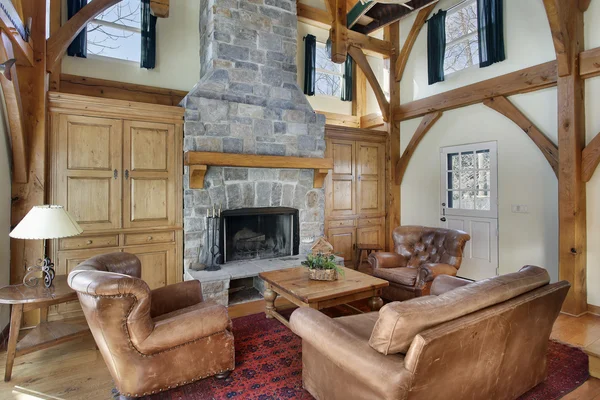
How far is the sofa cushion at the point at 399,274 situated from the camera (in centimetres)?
366

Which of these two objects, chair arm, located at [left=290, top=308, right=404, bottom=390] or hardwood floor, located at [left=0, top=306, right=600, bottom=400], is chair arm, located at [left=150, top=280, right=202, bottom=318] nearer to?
hardwood floor, located at [left=0, top=306, right=600, bottom=400]

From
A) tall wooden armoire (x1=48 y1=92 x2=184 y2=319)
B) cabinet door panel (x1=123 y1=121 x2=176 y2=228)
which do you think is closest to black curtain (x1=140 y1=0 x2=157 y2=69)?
tall wooden armoire (x1=48 y1=92 x2=184 y2=319)

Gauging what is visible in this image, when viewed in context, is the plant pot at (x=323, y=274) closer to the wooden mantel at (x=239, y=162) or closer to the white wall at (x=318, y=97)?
the wooden mantel at (x=239, y=162)

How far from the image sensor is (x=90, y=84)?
168 inches

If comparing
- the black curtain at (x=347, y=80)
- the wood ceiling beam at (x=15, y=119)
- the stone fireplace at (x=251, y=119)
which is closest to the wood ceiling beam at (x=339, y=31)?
the stone fireplace at (x=251, y=119)

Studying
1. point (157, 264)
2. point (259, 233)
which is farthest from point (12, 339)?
point (259, 233)

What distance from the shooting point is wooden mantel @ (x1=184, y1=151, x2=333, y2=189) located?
12.8ft

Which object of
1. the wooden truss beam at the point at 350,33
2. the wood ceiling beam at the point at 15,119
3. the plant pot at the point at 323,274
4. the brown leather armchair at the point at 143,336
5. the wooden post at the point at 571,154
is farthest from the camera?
the wooden truss beam at the point at 350,33

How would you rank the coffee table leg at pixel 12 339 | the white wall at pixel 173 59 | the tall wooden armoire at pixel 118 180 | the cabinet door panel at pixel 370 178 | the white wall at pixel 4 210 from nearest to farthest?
the coffee table leg at pixel 12 339
the white wall at pixel 4 210
the tall wooden armoire at pixel 118 180
the white wall at pixel 173 59
the cabinet door panel at pixel 370 178

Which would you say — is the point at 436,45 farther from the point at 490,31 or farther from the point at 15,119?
the point at 15,119

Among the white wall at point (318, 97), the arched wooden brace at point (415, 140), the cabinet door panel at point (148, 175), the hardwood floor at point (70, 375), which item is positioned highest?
the white wall at point (318, 97)

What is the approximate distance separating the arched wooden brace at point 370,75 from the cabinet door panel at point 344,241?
2.14 meters

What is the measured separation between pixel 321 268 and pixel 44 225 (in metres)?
2.25

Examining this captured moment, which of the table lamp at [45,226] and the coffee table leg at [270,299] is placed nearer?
the table lamp at [45,226]
